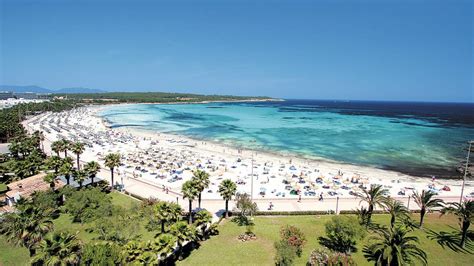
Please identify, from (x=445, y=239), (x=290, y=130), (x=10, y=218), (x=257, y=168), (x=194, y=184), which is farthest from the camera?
(x=290, y=130)

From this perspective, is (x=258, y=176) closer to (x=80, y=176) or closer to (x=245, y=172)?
(x=245, y=172)

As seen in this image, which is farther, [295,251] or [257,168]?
[257,168]

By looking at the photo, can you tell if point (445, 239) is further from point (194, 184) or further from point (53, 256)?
point (53, 256)

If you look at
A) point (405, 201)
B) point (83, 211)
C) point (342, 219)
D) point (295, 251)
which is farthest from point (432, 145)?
point (83, 211)

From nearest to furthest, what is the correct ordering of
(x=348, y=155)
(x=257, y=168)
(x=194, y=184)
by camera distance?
(x=194, y=184)
(x=257, y=168)
(x=348, y=155)

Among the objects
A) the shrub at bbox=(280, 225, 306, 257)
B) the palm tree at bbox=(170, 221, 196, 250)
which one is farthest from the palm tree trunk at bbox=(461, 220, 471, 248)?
the palm tree at bbox=(170, 221, 196, 250)

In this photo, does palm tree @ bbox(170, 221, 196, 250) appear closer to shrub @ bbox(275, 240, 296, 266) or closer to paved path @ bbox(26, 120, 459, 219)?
shrub @ bbox(275, 240, 296, 266)

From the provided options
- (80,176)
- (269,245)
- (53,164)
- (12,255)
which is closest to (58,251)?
(12,255)
